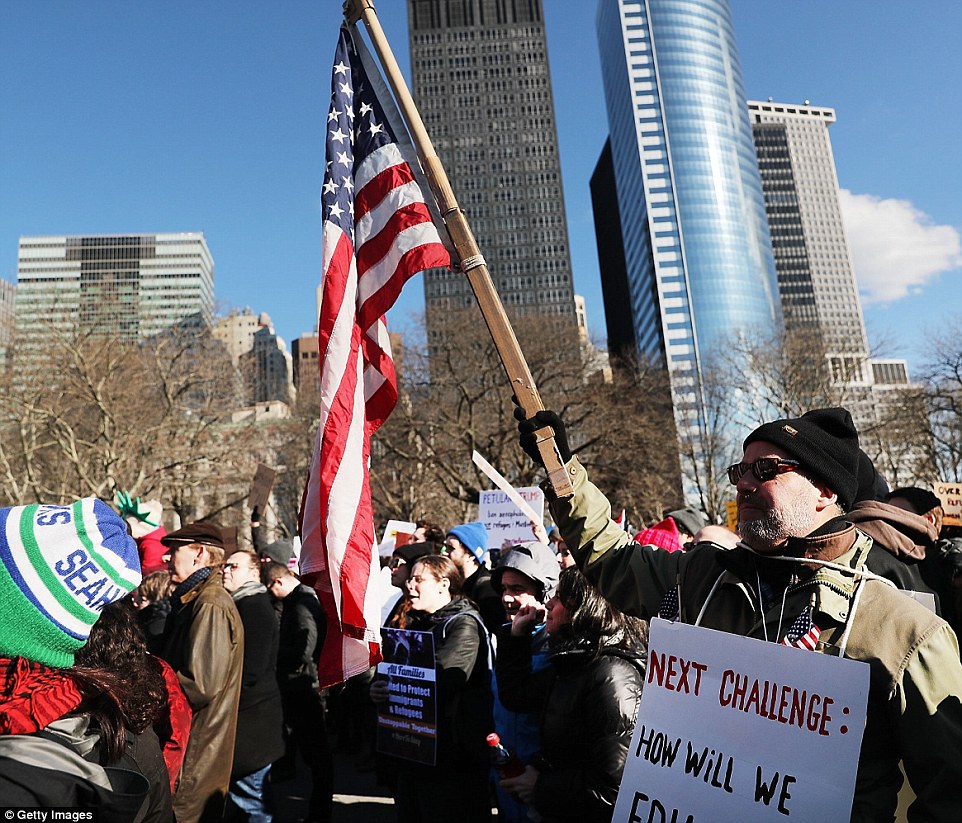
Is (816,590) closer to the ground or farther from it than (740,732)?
farther from it

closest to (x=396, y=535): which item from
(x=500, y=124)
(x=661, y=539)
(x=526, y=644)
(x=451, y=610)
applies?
(x=661, y=539)

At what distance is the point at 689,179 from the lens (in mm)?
114625

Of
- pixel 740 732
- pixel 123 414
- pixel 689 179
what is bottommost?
pixel 740 732

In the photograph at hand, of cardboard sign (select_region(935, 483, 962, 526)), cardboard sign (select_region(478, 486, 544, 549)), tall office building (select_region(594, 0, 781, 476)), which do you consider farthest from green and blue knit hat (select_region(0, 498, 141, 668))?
tall office building (select_region(594, 0, 781, 476))

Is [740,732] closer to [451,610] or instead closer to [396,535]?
[451,610]

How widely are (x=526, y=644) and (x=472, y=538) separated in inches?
106

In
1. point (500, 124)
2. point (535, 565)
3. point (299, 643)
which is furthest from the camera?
point (500, 124)

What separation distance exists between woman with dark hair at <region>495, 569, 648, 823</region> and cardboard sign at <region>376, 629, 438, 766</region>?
731 millimetres

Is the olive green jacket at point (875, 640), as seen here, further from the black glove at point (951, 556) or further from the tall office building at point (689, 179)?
the tall office building at point (689, 179)

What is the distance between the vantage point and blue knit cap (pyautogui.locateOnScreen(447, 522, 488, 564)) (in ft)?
20.5

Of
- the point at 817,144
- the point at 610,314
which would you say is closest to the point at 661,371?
the point at 610,314

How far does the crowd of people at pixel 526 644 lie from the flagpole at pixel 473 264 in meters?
0.07

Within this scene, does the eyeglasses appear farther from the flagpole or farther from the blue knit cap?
the blue knit cap

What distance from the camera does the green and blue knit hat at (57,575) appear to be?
1.88 m
